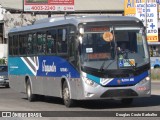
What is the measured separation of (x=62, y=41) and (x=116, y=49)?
2255mm

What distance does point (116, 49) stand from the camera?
59.6 ft

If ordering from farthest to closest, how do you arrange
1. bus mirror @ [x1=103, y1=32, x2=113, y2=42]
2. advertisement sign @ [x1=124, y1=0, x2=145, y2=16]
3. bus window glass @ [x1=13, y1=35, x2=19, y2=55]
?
advertisement sign @ [x1=124, y1=0, x2=145, y2=16], bus window glass @ [x1=13, y1=35, x2=19, y2=55], bus mirror @ [x1=103, y1=32, x2=113, y2=42]

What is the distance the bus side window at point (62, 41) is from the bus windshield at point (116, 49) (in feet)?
4.38

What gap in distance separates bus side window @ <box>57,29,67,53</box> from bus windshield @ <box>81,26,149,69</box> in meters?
1.33

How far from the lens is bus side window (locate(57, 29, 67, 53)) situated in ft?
63.4

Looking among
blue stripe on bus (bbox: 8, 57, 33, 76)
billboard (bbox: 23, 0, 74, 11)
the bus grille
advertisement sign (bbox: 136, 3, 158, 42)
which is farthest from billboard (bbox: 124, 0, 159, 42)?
the bus grille

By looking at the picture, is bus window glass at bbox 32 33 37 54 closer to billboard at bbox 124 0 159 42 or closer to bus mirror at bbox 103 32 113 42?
bus mirror at bbox 103 32 113 42

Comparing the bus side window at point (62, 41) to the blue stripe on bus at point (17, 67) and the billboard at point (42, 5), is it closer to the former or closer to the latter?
the blue stripe on bus at point (17, 67)

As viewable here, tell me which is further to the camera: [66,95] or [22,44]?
[22,44]

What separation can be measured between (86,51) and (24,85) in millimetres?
6481

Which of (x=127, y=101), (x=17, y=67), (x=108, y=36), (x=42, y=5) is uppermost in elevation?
(x=42, y=5)

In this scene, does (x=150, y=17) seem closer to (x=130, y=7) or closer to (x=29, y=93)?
(x=130, y=7)

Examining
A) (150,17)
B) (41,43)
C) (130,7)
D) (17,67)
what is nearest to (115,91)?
(41,43)

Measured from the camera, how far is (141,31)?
1873cm
